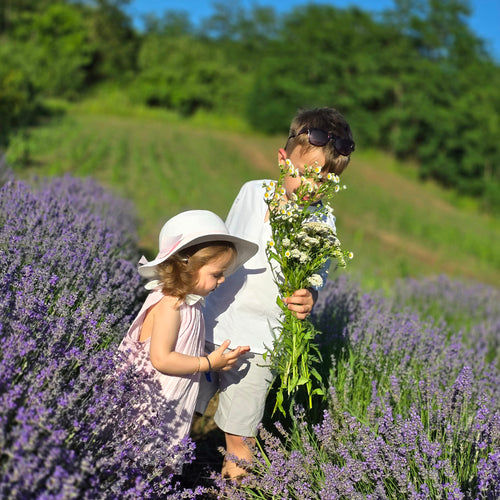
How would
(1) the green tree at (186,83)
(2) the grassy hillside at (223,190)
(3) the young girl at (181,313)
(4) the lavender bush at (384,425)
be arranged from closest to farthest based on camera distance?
(4) the lavender bush at (384,425) < (3) the young girl at (181,313) < (2) the grassy hillside at (223,190) < (1) the green tree at (186,83)

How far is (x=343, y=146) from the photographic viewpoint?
2.32 m

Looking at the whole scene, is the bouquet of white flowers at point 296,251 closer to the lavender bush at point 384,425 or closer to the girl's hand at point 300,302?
the girl's hand at point 300,302

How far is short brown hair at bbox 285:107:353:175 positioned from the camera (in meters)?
2.32

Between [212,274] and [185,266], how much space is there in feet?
0.36

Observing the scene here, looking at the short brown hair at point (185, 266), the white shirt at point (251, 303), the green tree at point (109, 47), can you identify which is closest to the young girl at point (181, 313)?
the short brown hair at point (185, 266)

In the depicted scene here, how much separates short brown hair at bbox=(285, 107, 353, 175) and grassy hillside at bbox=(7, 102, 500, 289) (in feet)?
12.3

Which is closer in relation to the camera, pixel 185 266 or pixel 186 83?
pixel 185 266

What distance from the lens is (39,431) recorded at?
1455mm

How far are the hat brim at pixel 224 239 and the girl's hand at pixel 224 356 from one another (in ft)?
1.02

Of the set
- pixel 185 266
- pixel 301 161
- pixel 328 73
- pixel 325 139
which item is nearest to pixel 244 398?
pixel 185 266

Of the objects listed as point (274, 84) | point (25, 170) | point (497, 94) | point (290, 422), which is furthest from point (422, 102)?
point (290, 422)

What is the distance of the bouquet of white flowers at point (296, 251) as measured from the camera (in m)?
2.03

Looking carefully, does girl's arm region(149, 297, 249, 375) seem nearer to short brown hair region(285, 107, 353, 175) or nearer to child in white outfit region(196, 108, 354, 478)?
child in white outfit region(196, 108, 354, 478)

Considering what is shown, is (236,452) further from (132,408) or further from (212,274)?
(212,274)
